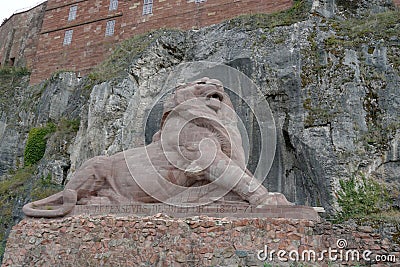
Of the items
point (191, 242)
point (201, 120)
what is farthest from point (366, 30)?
point (191, 242)

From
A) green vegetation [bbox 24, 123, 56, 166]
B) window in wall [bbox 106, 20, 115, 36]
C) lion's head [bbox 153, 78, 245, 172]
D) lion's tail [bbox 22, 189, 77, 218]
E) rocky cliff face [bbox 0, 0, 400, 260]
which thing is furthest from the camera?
window in wall [bbox 106, 20, 115, 36]

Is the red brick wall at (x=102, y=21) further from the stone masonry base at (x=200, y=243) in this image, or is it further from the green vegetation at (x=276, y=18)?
the stone masonry base at (x=200, y=243)

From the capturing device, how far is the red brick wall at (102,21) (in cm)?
2377

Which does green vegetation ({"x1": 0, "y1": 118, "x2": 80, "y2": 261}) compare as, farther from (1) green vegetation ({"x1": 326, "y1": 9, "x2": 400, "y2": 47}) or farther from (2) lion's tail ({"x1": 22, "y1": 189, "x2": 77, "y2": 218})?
(1) green vegetation ({"x1": 326, "y1": 9, "x2": 400, "y2": 47})

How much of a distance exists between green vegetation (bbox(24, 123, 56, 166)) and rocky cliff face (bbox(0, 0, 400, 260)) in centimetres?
145

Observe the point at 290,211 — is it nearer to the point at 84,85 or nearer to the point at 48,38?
the point at 84,85

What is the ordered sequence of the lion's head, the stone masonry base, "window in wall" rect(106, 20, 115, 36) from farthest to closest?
"window in wall" rect(106, 20, 115, 36) < the lion's head < the stone masonry base

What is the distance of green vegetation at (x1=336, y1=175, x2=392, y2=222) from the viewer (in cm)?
1405

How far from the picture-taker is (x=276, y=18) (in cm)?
2075

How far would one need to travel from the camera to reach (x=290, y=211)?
23.6ft

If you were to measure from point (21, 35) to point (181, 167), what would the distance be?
37617 mm

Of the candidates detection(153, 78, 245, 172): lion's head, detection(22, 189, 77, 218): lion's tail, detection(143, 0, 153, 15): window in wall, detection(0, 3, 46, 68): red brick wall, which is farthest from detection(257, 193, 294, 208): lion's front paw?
detection(0, 3, 46, 68): red brick wall

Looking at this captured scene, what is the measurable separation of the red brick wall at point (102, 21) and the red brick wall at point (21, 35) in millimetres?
6955

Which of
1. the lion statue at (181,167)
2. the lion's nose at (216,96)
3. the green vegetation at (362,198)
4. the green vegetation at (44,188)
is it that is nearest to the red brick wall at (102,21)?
the green vegetation at (44,188)
